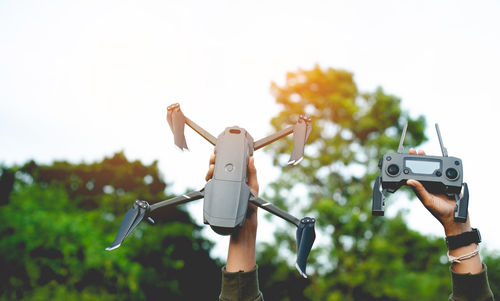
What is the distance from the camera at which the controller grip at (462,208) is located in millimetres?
2004

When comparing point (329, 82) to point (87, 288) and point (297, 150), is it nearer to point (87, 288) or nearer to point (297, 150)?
point (87, 288)

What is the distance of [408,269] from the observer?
11828 millimetres

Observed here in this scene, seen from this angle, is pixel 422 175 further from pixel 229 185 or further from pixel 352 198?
pixel 352 198

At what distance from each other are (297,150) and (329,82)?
11066 millimetres

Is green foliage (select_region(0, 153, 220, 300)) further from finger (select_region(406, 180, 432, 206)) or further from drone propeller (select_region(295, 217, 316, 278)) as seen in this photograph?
finger (select_region(406, 180, 432, 206))

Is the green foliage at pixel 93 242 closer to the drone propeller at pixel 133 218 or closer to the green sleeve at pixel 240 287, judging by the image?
the drone propeller at pixel 133 218

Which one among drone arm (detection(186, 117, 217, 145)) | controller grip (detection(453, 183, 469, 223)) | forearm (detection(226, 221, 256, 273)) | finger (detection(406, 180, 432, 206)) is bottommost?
forearm (detection(226, 221, 256, 273))

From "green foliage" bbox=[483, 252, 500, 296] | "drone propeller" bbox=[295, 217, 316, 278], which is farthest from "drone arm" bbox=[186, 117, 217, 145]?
"green foliage" bbox=[483, 252, 500, 296]

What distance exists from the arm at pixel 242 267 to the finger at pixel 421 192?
0.81 metres

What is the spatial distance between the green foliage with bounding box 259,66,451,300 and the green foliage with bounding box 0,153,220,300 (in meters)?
6.57

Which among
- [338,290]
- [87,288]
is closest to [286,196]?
[338,290]

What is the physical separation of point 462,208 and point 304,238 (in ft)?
2.54

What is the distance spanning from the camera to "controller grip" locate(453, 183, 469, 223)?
78.9 inches

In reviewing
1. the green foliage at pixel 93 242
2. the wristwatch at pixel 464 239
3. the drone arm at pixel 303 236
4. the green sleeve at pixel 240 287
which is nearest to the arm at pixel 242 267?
the green sleeve at pixel 240 287
